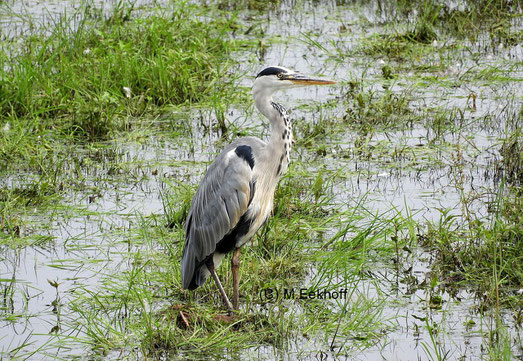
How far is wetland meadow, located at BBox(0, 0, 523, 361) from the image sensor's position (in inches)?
193

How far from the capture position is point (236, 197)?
17.3 ft

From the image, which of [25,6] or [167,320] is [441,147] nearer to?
[167,320]

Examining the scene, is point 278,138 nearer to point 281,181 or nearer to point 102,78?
point 281,181

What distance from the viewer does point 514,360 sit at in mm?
4492

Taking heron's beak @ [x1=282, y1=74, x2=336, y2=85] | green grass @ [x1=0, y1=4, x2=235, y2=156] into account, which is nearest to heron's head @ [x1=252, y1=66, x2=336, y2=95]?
heron's beak @ [x1=282, y1=74, x2=336, y2=85]

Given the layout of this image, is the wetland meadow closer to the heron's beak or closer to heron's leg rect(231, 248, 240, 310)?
heron's leg rect(231, 248, 240, 310)

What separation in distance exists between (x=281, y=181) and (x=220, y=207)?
154 cm

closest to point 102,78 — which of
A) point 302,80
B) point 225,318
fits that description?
point 302,80

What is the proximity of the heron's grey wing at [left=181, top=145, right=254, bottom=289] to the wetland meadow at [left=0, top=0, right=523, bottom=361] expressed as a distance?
0.88ft

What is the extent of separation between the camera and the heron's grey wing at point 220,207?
5.23m

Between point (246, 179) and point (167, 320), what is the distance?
0.91 m

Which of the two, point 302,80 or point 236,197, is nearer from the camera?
point 236,197

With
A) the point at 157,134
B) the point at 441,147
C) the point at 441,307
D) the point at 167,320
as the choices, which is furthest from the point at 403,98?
the point at 167,320

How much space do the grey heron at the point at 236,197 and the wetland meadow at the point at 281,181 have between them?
246 millimetres
